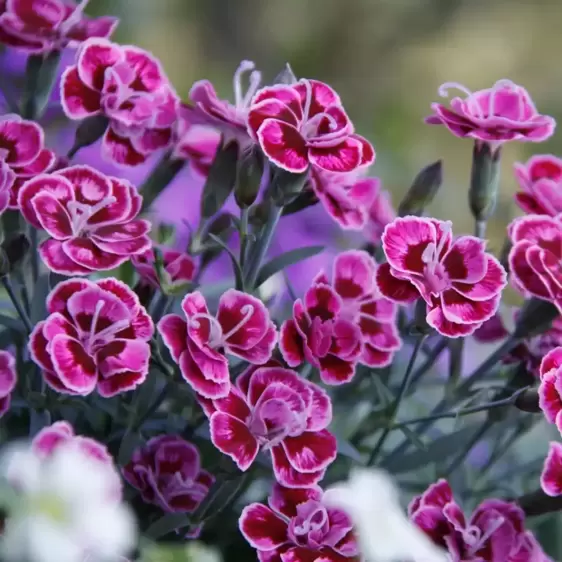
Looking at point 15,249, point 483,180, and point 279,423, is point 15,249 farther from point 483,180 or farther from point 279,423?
point 483,180

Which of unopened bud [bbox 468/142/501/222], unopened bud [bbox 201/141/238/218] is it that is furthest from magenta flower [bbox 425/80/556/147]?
unopened bud [bbox 201/141/238/218]

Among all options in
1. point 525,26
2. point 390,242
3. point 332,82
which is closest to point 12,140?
point 390,242

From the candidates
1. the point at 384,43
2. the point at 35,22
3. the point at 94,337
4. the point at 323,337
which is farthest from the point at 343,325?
the point at 384,43

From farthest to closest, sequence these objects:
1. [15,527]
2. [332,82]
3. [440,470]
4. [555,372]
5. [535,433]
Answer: [332,82] → [535,433] → [440,470] → [555,372] → [15,527]

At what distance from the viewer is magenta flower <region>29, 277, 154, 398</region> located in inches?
13.4

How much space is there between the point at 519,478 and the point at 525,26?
1294 millimetres

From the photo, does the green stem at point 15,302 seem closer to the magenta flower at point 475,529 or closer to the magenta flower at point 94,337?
the magenta flower at point 94,337

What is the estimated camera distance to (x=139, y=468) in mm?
395

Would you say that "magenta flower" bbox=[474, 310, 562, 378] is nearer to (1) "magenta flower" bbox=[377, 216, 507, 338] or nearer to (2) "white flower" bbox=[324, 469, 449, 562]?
(1) "magenta flower" bbox=[377, 216, 507, 338]

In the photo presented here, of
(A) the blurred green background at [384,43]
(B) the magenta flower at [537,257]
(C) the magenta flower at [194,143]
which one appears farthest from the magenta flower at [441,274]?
(A) the blurred green background at [384,43]

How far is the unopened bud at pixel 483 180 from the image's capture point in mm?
469

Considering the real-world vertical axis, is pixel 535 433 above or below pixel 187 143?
below

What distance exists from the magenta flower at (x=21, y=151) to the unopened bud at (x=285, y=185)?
4.3 inches

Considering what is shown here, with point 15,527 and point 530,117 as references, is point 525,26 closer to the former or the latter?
point 530,117
